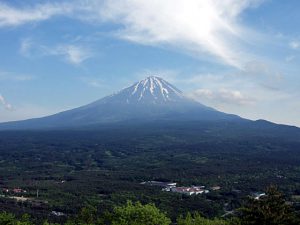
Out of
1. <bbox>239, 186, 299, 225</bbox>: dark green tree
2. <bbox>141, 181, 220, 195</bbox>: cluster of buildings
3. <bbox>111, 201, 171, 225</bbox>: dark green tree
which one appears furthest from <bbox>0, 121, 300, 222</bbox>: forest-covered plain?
<bbox>239, 186, 299, 225</bbox>: dark green tree

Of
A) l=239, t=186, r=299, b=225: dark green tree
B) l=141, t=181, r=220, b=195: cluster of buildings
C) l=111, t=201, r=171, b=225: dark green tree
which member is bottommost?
l=141, t=181, r=220, b=195: cluster of buildings

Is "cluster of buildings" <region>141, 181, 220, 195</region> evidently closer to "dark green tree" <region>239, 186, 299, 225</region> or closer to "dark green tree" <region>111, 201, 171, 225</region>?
"dark green tree" <region>111, 201, 171, 225</region>

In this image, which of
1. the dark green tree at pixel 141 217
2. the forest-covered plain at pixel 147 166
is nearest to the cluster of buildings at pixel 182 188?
the forest-covered plain at pixel 147 166

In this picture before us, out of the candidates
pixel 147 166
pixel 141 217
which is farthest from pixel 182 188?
pixel 141 217

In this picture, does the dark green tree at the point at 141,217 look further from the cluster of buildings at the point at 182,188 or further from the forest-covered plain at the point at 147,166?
the cluster of buildings at the point at 182,188

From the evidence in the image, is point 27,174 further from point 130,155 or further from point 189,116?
point 189,116

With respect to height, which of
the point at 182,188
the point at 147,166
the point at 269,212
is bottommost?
the point at 182,188

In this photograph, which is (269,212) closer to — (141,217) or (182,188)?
(141,217)

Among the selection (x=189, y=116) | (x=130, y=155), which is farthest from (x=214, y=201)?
(x=189, y=116)
